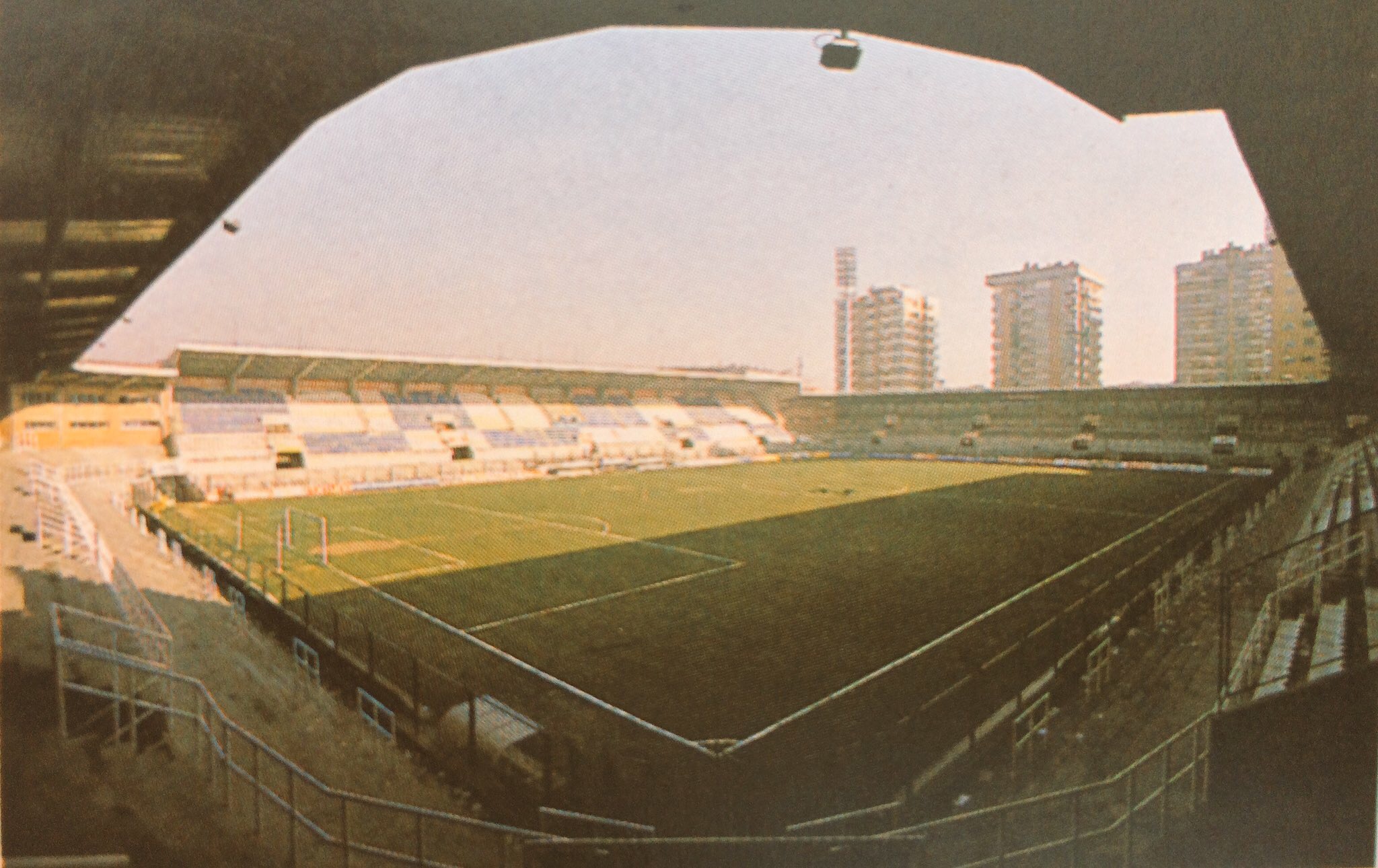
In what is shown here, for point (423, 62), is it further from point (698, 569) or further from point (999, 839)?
point (698, 569)

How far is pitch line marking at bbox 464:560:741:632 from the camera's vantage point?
1026 centimetres

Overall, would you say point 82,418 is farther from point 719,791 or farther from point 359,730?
point 719,791

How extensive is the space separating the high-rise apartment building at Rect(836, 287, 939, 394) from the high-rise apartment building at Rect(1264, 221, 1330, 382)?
174 feet

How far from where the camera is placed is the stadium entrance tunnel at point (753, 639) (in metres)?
5.46

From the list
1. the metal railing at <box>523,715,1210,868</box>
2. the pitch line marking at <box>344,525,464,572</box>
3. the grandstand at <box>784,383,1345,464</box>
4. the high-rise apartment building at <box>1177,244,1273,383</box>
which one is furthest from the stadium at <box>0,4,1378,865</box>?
the grandstand at <box>784,383,1345,464</box>

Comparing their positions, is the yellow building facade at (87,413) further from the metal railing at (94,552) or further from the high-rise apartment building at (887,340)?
the high-rise apartment building at (887,340)

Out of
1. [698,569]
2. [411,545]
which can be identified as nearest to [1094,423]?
[698,569]

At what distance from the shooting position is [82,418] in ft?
86.7

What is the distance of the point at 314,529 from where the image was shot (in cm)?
1892

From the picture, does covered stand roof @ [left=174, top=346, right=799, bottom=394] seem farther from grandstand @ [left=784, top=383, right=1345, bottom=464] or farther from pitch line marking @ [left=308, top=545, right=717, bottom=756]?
pitch line marking @ [left=308, top=545, right=717, bottom=756]

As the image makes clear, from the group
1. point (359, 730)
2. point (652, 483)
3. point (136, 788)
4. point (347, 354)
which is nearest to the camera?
point (136, 788)

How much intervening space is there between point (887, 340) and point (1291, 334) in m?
58.9

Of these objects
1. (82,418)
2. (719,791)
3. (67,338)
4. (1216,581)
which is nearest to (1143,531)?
(1216,581)

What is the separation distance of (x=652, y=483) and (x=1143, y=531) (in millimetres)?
19383
